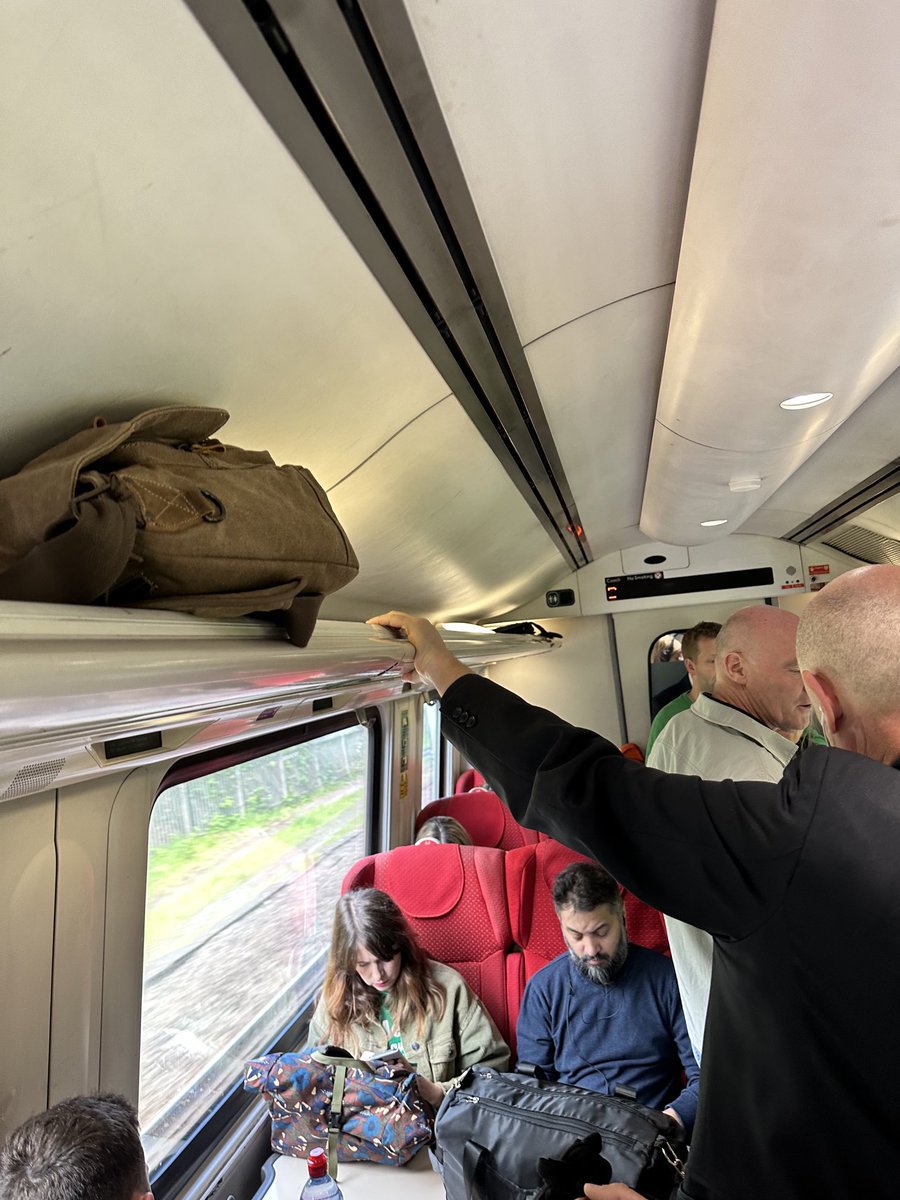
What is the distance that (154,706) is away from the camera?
1.05 metres

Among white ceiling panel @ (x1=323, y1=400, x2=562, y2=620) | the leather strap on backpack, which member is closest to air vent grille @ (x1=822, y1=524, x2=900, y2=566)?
white ceiling panel @ (x1=323, y1=400, x2=562, y2=620)

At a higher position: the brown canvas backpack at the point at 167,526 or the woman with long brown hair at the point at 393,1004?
the brown canvas backpack at the point at 167,526

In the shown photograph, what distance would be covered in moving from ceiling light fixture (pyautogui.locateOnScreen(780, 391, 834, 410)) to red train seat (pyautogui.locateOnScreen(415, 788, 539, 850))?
3926 mm

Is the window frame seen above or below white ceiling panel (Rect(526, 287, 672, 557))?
below

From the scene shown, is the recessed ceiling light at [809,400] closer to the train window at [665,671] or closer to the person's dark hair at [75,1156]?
the person's dark hair at [75,1156]

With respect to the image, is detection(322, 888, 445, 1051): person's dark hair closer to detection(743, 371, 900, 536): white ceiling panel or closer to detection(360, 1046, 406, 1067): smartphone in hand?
detection(360, 1046, 406, 1067): smartphone in hand

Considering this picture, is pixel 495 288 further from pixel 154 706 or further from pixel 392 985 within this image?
pixel 392 985

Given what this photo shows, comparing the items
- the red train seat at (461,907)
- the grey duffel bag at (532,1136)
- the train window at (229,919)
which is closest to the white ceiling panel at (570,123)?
the train window at (229,919)

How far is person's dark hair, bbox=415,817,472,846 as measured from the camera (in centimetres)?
482

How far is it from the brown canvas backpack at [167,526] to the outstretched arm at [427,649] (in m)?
0.56

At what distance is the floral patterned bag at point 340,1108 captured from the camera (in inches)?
110

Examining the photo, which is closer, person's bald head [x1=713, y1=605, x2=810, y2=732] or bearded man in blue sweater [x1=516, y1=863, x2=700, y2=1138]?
person's bald head [x1=713, y1=605, x2=810, y2=732]

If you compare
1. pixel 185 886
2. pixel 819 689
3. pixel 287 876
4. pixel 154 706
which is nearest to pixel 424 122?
pixel 154 706

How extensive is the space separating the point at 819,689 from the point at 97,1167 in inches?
60.0
